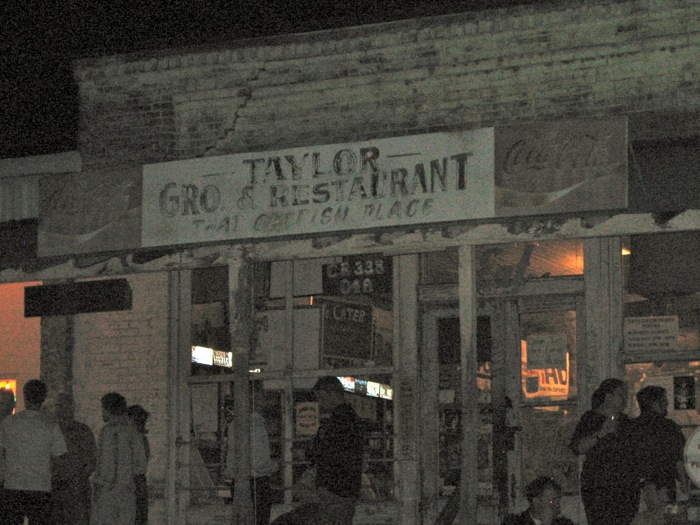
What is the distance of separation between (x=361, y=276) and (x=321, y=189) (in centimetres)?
212

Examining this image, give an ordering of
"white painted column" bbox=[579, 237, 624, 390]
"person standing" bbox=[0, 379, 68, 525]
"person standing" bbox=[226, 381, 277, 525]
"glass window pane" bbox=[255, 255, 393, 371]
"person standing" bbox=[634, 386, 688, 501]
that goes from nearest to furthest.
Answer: "person standing" bbox=[634, 386, 688, 501], "person standing" bbox=[0, 379, 68, 525], "white painted column" bbox=[579, 237, 624, 390], "person standing" bbox=[226, 381, 277, 525], "glass window pane" bbox=[255, 255, 393, 371]

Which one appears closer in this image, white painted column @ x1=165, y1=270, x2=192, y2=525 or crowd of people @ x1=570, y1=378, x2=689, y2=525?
crowd of people @ x1=570, y1=378, x2=689, y2=525

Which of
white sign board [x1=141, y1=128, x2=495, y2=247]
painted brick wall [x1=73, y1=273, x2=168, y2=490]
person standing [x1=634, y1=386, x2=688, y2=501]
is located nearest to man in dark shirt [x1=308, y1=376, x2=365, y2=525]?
white sign board [x1=141, y1=128, x2=495, y2=247]

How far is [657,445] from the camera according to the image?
9.20 m

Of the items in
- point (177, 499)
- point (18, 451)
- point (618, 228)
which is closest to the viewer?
point (618, 228)

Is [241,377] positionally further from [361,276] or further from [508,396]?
[508,396]

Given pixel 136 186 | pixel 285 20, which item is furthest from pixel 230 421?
pixel 285 20

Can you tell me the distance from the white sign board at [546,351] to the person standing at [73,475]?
4290mm

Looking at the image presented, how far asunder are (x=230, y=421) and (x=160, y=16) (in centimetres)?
410

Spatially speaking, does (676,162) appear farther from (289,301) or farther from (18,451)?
(18,451)

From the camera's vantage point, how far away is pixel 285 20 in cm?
1215

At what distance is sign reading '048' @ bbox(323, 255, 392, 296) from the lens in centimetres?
1254

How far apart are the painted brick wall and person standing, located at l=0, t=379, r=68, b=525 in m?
2.43

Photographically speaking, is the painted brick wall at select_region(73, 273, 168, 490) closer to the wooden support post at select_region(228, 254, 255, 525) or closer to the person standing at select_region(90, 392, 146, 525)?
the person standing at select_region(90, 392, 146, 525)
